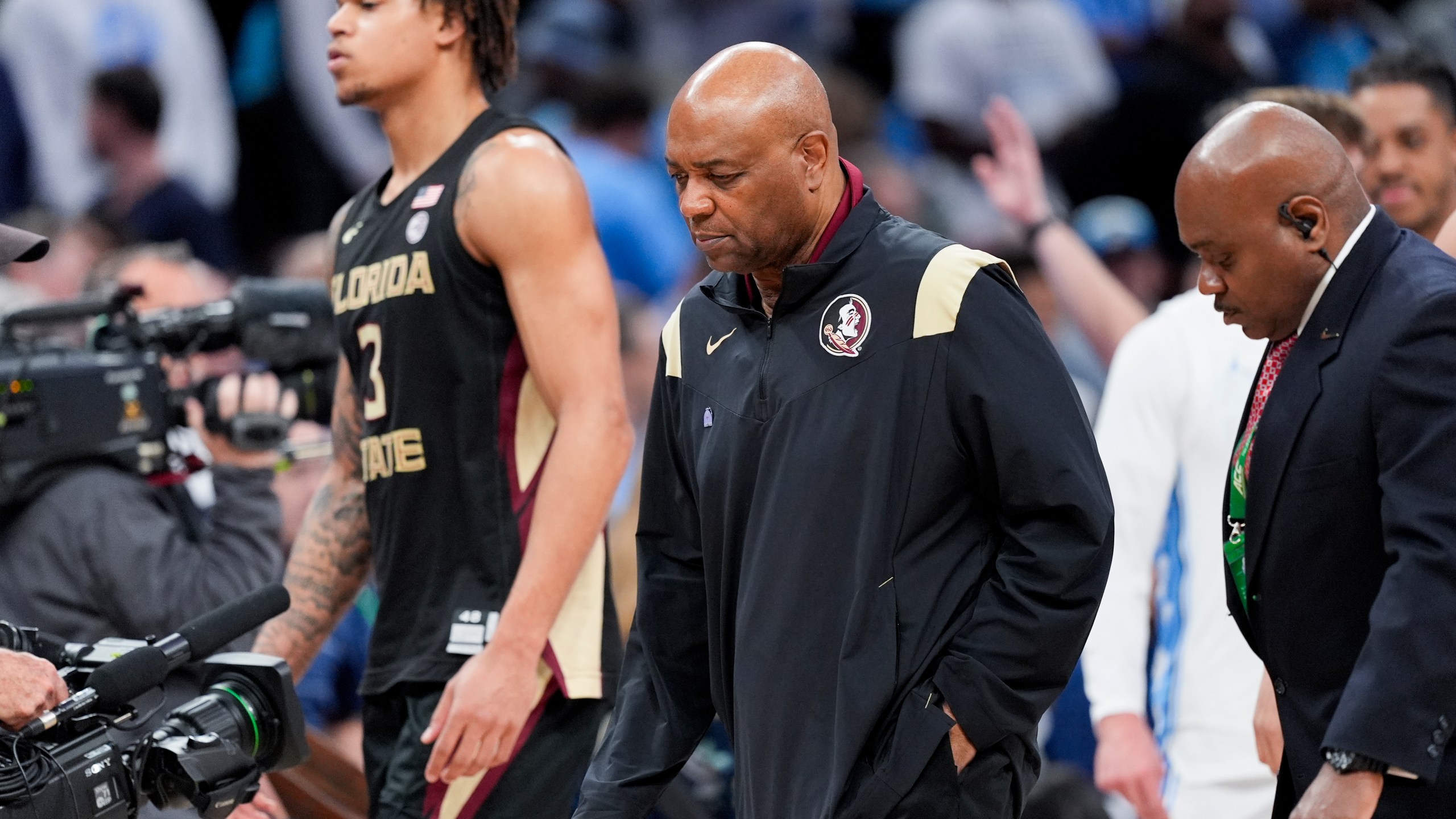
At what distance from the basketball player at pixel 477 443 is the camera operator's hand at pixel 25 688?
0.71 metres

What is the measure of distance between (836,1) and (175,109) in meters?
3.58

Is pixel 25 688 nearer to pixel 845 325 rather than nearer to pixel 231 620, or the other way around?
pixel 231 620

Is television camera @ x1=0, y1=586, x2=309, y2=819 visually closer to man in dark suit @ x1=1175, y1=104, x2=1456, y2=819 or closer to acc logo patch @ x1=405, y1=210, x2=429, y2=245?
acc logo patch @ x1=405, y1=210, x2=429, y2=245

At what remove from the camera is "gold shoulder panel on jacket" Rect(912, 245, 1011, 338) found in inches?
104

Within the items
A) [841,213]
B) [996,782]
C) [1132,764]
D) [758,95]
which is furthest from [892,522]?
[1132,764]

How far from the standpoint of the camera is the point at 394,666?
11.5 feet

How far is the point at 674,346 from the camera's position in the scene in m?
2.96

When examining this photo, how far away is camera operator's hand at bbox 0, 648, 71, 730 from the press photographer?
1.08 metres

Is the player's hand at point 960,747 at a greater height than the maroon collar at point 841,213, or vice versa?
the maroon collar at point 841,213

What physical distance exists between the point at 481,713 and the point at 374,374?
0.75 metres

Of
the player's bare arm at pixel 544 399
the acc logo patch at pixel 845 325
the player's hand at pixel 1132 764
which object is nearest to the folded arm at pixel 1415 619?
the acc logo patch at pixel 845 325

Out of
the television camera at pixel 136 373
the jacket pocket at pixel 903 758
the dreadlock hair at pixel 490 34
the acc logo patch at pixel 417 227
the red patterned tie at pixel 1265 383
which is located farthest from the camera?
the television camera at pixel 136 373

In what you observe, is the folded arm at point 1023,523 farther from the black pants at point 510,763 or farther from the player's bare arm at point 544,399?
the black pants at point 510,763

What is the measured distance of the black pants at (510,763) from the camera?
11.2 feet
